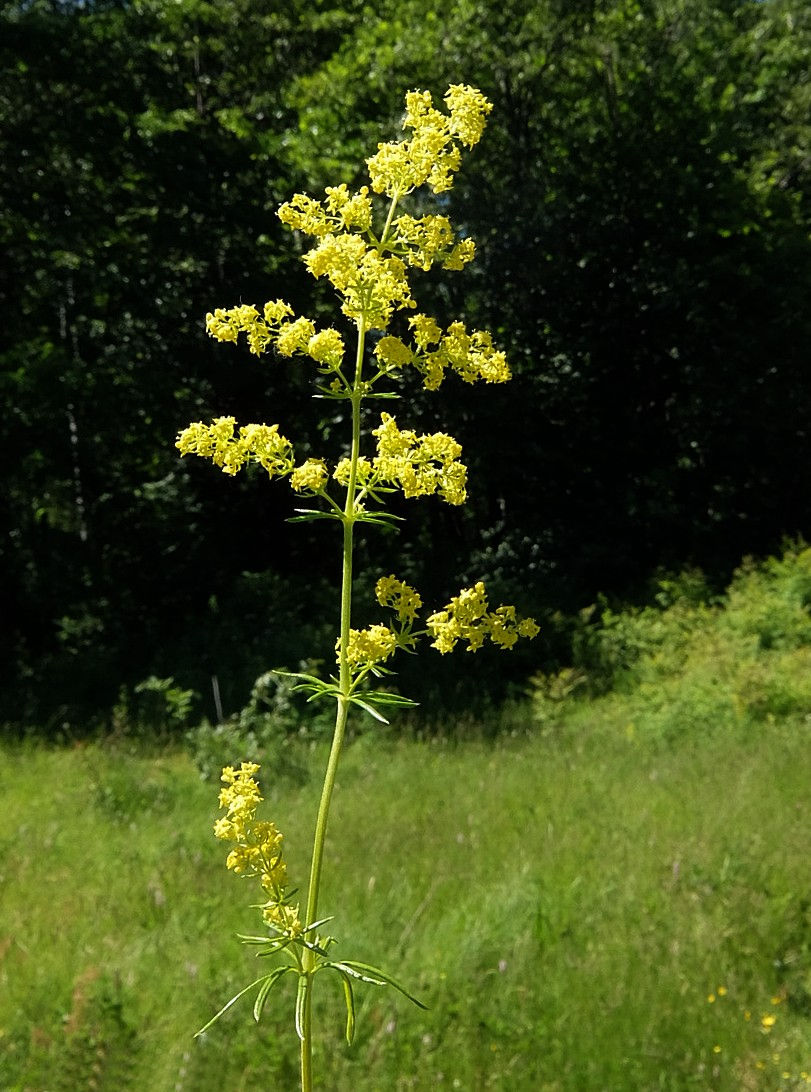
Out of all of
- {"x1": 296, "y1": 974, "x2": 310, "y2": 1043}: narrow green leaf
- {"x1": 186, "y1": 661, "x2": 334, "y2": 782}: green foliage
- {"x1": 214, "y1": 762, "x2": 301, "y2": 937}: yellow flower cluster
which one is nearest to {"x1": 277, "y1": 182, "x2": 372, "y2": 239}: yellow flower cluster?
{"x1": 214, "y1": 762, "x2": 301, "y2": 937}: yellow flower cluster

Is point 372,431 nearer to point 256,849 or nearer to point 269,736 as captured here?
point 256,849

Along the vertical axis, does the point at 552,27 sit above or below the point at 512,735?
above

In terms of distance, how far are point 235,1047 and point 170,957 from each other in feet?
2.29

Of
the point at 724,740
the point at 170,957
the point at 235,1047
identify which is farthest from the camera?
the point at 724,740

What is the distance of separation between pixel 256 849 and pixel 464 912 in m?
3.21

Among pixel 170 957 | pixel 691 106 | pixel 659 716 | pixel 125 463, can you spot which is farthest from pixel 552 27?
pixel 170 957

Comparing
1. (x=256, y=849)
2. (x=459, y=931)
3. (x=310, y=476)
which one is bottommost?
(x=459, y=931)

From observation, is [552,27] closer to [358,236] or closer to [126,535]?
[126,535]

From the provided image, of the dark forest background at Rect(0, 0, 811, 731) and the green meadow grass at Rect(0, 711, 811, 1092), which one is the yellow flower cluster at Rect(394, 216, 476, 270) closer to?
the green meadow grass at Rect(0, 711, 811, 1092)

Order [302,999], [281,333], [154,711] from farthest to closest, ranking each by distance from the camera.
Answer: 1. [154,711]
2. [281,333]
3. [302,999]

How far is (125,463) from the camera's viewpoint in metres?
11.4

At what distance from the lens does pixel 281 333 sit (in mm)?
1149

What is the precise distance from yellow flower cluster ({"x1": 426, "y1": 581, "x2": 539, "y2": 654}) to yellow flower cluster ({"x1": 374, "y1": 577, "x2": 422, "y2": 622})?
0.03 meters

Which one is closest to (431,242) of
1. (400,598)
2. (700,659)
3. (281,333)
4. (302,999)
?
(281,333)
